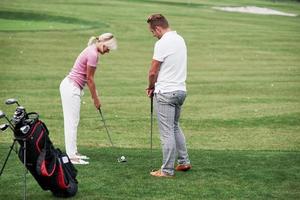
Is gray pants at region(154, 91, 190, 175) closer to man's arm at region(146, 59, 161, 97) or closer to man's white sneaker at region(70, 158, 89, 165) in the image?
man's arm at region(146, 59, 161, 97)

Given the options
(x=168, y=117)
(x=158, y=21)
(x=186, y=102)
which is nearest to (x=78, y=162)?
(x=168, y=117)

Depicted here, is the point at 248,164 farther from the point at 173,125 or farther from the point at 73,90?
the point at 73,90

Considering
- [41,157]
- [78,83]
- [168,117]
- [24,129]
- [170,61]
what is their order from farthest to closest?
1. [78,83]
2. [168,117]
3. [170,61]
4. [41,157]
5. [24,129]

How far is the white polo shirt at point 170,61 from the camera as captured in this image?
892 centimetres

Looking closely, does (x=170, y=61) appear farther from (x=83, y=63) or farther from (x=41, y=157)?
(x=41, y=157)

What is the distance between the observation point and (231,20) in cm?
4578

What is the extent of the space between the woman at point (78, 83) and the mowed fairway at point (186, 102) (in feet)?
1.77

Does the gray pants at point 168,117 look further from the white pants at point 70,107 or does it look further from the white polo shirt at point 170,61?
the white pants at point 70,107

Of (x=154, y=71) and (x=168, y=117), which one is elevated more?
(x=154, y=71)

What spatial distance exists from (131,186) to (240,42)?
27280 mm

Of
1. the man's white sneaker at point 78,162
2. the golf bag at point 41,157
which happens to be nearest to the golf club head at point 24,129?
the golf bag at point 41,157

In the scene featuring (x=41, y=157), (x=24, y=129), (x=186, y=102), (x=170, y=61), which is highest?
(x=170, y=61)

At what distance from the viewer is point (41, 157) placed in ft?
25.5

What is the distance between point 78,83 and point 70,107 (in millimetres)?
366
